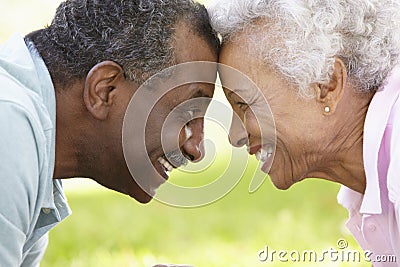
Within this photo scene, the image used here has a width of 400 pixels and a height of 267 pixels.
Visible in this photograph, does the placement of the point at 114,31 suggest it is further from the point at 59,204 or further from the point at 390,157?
the point at 390,157

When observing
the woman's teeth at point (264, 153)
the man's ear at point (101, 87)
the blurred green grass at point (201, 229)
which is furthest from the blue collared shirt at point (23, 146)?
the blurred green grass at point (201, 229)

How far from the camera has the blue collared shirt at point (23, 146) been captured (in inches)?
88.0

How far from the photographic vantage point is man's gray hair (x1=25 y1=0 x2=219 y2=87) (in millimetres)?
2559

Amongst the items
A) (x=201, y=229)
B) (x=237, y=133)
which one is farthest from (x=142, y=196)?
(x=201, y=229)

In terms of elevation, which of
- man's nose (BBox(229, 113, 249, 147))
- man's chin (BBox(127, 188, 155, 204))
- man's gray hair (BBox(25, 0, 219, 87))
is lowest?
man's chin (BBox(127, 188, 155, 204))

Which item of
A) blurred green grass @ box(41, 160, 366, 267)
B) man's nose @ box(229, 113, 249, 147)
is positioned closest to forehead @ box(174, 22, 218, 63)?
man's nose @ box(229, 113, 249, 147)

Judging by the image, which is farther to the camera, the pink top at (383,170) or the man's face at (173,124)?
A: the man's face at (173,124)

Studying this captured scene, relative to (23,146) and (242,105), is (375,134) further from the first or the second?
(23,146)

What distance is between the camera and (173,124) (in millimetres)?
2658

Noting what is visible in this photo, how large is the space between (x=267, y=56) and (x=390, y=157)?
50 cm

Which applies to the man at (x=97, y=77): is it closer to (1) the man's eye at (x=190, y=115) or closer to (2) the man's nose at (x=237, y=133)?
(1) the man's eye at (x=190, y=115)

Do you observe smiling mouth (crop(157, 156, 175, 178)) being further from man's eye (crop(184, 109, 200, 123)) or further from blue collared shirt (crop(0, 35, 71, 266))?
blue collared shirt (crop(0, 35, 71, 266))

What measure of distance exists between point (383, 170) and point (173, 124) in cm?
69

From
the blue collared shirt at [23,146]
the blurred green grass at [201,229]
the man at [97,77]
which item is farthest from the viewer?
the blurred green grass at [201,229]
